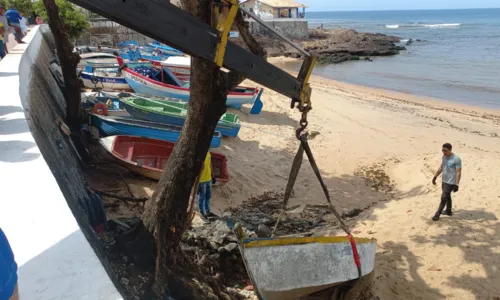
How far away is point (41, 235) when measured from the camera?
3164 mm

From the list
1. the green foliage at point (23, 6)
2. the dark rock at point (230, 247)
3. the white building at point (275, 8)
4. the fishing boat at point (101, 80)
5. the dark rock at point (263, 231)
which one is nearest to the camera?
the dark rock at point (230, 247)

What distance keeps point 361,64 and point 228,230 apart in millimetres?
35949

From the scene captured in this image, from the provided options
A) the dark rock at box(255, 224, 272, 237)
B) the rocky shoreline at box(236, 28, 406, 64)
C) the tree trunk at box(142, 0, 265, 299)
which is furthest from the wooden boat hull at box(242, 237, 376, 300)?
the rocky shoreline at box(236, 28, 406, 64)

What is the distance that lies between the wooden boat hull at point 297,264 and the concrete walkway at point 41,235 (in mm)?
2006

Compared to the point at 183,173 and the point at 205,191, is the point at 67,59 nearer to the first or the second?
the point at 205,191

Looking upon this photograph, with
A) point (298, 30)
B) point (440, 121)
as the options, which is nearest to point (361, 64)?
point (298, 30)

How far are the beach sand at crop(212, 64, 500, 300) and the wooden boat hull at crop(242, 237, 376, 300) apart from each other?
954mm

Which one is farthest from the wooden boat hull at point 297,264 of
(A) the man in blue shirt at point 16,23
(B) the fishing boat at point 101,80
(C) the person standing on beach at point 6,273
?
(B) the fishing boat at point 101,80

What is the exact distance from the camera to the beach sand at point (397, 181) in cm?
655

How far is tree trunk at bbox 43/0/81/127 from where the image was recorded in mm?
9109

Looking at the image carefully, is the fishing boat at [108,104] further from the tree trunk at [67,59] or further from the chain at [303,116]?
the chain at [303,116]

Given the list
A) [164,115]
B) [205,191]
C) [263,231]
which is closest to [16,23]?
[164,115]

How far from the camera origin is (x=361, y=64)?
39.5m

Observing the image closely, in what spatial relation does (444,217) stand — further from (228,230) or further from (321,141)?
(321,141)
